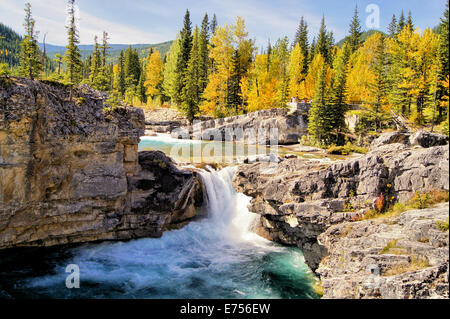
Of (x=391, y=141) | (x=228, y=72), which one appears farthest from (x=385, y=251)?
(x=228, y=72)

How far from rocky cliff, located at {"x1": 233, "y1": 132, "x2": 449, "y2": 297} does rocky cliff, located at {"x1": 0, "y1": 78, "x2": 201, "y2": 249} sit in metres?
7.05

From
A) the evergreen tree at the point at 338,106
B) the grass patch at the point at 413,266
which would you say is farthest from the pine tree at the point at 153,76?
the grass patch at the point at 413,266

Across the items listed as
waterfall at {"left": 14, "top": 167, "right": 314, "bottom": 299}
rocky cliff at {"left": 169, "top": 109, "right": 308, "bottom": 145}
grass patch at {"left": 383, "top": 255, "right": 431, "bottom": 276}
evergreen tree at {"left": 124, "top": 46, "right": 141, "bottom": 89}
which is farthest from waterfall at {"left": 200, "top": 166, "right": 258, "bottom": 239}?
evergreen tree at {"left": 124, "top": 46, "right": 141, "bottom": 89}

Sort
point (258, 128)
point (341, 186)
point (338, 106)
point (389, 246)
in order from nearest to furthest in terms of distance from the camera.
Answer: point (389, 246) → point (341, 186) → point (338, 106) → point (258, 128)

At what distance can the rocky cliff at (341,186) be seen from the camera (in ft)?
39.0

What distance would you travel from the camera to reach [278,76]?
197 ft

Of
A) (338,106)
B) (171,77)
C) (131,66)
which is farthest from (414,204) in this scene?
(131,66)

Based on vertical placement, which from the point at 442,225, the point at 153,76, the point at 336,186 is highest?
the point at 153,76

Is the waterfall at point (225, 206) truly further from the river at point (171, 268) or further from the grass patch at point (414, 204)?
the grass patch at point (414, 204)

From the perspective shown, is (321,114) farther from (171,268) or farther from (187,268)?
(171,268)

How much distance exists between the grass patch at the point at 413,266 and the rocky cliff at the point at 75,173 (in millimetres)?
13804

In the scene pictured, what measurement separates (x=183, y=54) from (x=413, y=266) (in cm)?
6030
